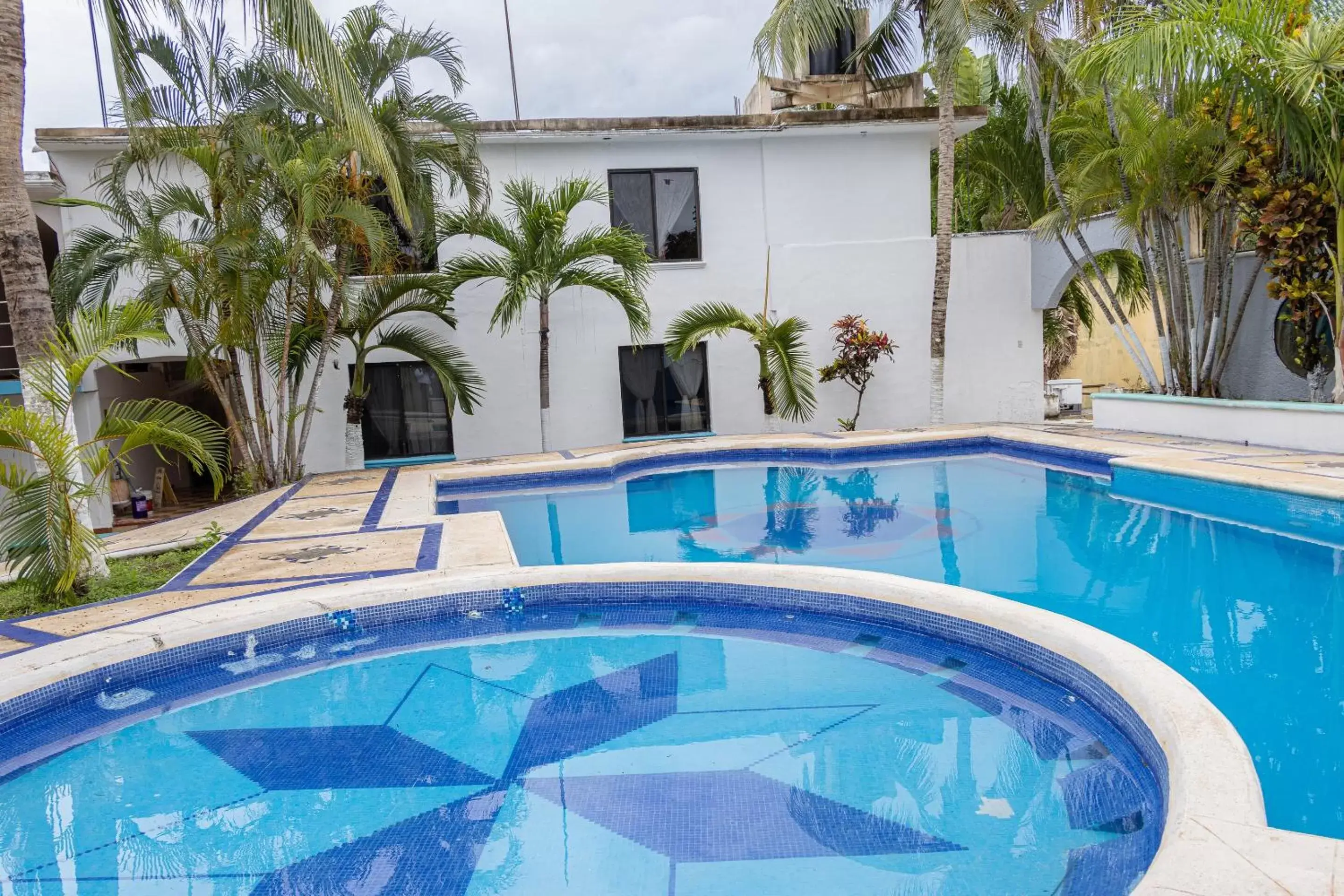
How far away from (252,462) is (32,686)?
6739mm

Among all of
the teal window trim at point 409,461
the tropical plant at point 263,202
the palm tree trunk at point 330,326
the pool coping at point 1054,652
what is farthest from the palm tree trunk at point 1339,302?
the teal window trim at point 409,461

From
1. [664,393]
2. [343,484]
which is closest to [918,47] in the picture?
[664,393]

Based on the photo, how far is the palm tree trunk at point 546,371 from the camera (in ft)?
39.6

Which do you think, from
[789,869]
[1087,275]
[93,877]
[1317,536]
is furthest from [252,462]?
[1087,275]

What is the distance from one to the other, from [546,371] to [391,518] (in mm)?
4745

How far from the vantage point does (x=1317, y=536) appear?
6578 millimetres

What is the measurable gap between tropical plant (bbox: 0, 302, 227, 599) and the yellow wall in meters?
17.3

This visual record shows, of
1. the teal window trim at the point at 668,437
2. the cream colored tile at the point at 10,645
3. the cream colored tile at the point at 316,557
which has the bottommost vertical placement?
the cream colored tile at the point at 10,645

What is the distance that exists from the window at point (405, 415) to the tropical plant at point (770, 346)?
11.4 feet

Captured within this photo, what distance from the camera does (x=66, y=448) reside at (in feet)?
17.1

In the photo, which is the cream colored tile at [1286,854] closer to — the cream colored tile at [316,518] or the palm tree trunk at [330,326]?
the cream colored tile at [316,518]

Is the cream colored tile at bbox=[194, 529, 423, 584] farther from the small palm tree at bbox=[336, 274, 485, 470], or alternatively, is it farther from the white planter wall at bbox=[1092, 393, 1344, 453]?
the white planter wall at bbox=[1092, 393, 1344, 453]

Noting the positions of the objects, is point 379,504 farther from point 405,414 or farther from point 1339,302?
point 1339,302

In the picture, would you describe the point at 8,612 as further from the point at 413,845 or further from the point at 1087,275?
the point at 1087,275
